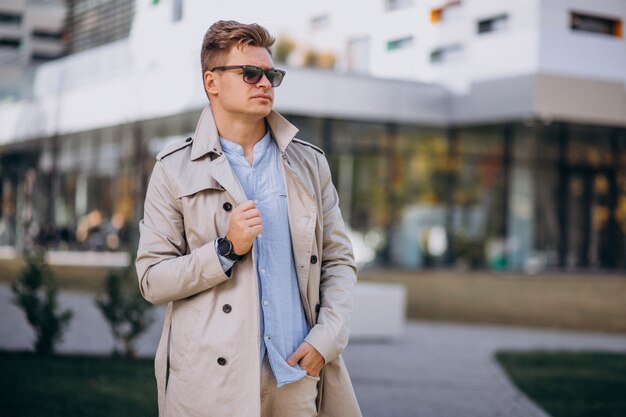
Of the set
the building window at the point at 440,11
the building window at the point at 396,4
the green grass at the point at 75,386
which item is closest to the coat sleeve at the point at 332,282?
the green grass at the point at 75,386

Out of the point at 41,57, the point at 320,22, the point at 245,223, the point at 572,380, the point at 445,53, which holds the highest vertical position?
the point at 320,22

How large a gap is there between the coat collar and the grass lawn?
5460 mm

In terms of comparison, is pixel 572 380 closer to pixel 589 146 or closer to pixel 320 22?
pixel 320 22

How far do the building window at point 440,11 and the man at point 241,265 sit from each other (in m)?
8.31

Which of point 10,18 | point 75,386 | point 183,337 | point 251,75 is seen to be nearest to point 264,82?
point 251,75

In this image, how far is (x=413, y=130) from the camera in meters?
21.5

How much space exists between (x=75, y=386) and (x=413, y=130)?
1492 cm

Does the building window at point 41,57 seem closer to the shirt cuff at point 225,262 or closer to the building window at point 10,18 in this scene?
the building window at point 10,18

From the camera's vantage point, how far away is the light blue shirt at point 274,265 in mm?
2848

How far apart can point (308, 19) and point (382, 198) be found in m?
8.63

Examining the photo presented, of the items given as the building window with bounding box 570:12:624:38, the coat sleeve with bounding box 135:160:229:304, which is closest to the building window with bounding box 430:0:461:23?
the building window with bounding box 570:12:624:38

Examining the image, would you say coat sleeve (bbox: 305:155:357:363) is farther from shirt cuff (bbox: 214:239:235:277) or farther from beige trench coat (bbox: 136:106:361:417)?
shirt cuff (bbox: 214:239:235:277)

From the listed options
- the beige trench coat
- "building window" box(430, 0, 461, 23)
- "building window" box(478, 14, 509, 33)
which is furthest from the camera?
"building window" box(478, 14, 509, 33)

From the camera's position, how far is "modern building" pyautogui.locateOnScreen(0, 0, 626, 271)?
44.2 ft
